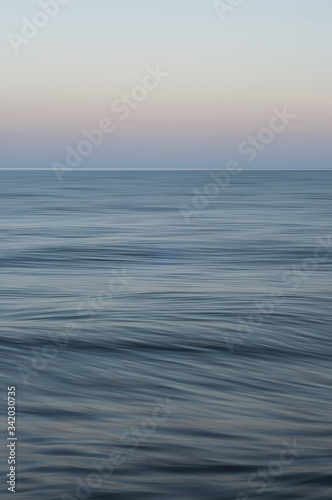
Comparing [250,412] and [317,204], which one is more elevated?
[317,204]

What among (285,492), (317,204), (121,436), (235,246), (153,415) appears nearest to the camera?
(285,492)

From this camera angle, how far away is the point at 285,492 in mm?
6652

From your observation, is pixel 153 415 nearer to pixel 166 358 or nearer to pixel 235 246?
pixel 166 358

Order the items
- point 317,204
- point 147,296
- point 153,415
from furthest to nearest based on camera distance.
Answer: point 317,204
point 147,296
point 153,415

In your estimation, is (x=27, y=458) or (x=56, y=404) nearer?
(x=27, y=458)

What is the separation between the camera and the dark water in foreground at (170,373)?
699 centimetres

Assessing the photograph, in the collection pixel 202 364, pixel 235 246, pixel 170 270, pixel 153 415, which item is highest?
pixel 235 246

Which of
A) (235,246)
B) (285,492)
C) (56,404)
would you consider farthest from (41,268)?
(285,492)

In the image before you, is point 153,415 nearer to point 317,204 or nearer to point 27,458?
point 27,458

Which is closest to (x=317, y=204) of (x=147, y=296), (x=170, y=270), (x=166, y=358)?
(x=170, y=270)

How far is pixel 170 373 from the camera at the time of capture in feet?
33.3

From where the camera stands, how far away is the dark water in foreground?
699 centimetres

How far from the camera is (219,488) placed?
6.71m

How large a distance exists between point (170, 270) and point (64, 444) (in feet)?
39.3
